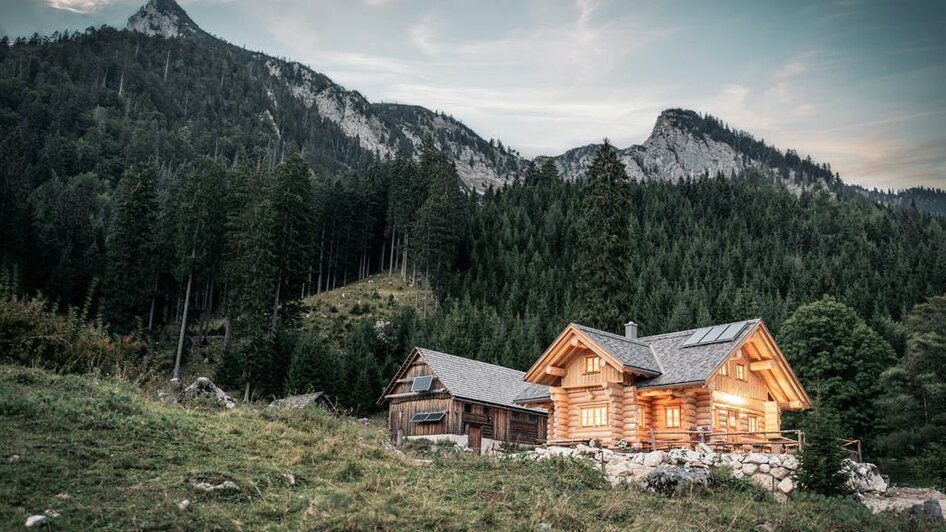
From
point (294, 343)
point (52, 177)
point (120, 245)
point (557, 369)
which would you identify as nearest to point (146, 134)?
point (52, 177)

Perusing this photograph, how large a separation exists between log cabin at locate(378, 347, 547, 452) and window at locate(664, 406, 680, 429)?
1292 cm

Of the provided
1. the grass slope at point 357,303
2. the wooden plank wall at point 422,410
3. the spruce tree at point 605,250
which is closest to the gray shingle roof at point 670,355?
the wooden plank wall at point 422,410

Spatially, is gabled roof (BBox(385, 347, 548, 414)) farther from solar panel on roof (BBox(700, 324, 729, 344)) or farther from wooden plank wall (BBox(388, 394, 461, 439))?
solar panel on roof (BBox(700, 324, 729, 344))

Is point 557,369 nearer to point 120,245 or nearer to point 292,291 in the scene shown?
point 292,291

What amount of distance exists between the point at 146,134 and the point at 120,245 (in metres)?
110

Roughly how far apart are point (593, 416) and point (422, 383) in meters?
16.4

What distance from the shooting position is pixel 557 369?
3453 centimetres

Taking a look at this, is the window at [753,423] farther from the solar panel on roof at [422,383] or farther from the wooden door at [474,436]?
the solar panel on roof at [422,383]

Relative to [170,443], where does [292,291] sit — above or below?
above

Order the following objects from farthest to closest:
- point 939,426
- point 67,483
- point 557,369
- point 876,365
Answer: point 876,365 < point 939,426 < point 557,369 < point 67,483

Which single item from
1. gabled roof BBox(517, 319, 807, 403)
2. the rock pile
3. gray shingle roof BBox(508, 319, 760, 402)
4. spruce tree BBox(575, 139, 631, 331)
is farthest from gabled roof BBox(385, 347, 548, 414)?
the rock pile

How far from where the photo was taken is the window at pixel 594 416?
1288 inches

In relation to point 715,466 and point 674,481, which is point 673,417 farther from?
point 674,481

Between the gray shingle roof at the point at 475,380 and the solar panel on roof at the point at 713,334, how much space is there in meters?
14.0
